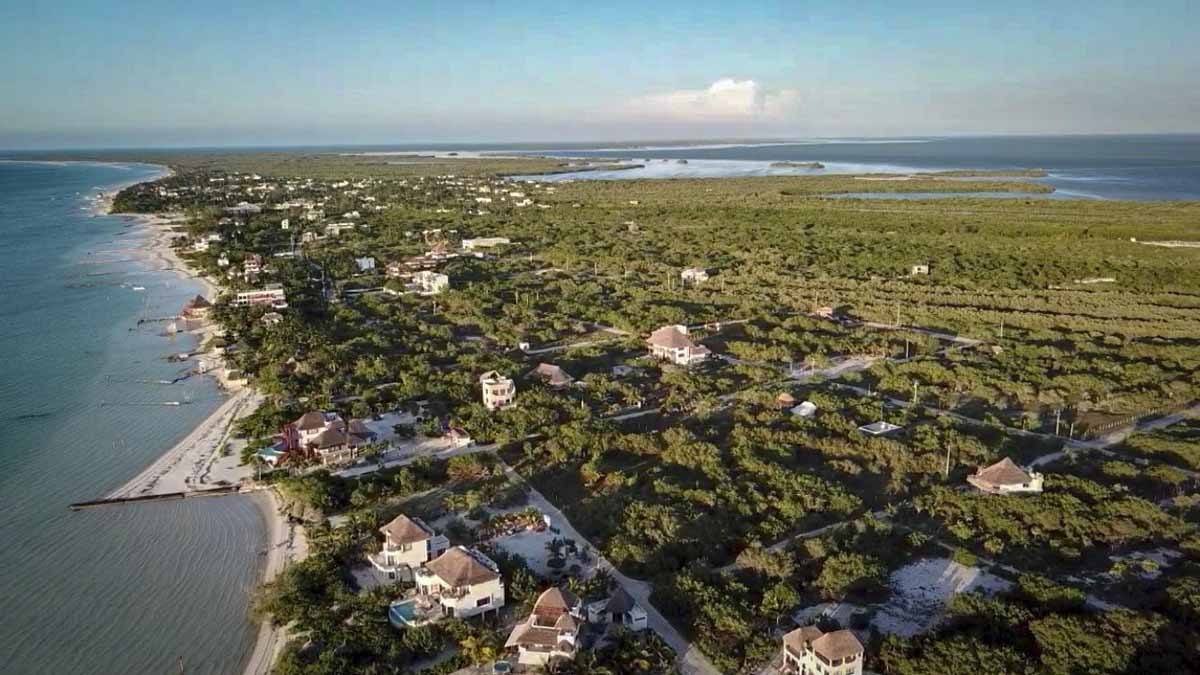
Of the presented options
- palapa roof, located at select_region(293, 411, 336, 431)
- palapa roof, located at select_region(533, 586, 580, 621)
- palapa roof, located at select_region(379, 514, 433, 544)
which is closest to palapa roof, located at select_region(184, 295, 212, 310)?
palapa roof, located at select_region(293, 411, 336, 431)

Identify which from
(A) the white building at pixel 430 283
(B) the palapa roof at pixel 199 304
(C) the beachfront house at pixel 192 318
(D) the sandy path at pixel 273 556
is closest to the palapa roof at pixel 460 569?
(D) the sandy path at pixel 273 556

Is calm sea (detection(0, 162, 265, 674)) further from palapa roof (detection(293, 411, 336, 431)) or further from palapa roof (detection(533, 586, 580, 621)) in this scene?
palapa roof (detection(533, 586, 580, 621))

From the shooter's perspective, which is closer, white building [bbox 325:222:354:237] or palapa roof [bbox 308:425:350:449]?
palapa roof [bbox 308:425:350:449]

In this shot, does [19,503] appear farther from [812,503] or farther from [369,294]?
[369,294]

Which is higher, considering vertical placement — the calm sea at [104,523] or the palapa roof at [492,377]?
the palapa roof at [492,377]

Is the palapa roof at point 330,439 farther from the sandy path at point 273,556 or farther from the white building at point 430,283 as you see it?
the white building at point 430,283

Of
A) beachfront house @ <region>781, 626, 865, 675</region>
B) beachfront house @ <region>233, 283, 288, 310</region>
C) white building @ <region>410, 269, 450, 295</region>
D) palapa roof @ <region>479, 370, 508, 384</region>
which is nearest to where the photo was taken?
beachfront house @ <region>781, 626, 865, 675</region>
